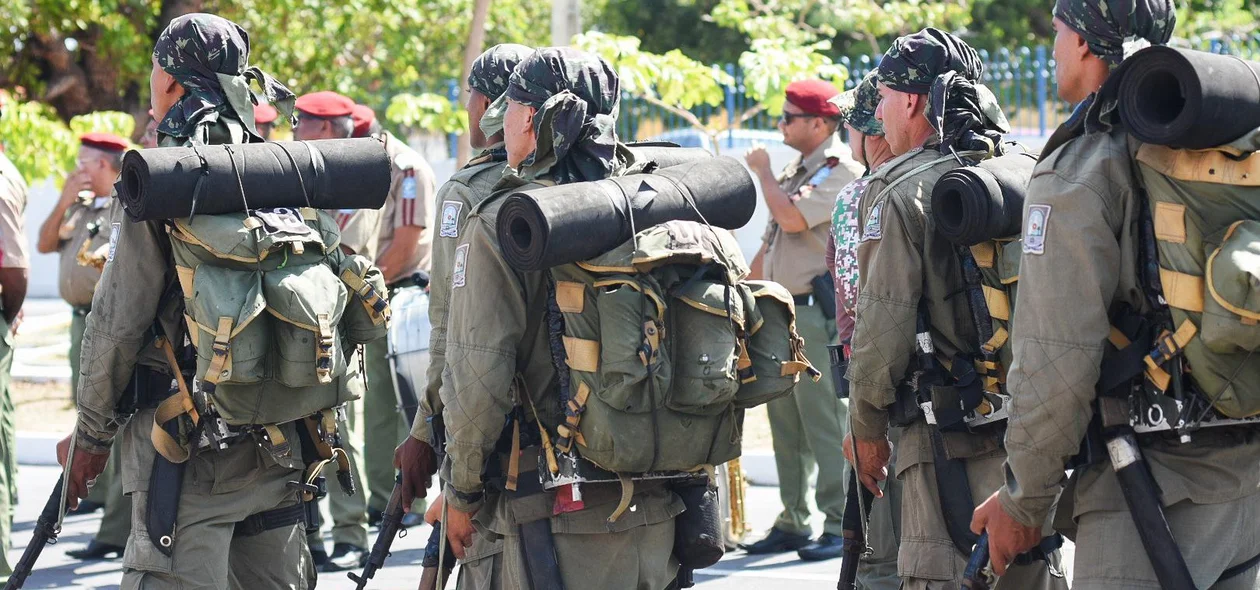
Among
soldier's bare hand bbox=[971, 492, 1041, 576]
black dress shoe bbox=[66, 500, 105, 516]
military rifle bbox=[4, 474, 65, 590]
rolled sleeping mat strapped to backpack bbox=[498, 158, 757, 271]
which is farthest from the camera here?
black dress shoe bbox=[66, 500, 105, 516]

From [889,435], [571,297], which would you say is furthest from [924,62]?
[571,297]

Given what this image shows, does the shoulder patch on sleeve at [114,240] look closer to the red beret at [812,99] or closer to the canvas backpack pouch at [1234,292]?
the canvas backpack pouch at [1234,292]

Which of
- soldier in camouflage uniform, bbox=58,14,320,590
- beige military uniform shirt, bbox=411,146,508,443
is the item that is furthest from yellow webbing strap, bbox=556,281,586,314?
soldier in camouflage uniform, bbox=58,14,320,590

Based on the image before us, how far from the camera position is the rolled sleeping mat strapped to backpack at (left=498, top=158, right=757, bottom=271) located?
3754 mm

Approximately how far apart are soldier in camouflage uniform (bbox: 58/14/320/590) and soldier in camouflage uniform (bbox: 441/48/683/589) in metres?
0.98

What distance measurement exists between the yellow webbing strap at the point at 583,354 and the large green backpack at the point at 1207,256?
54.9 inches

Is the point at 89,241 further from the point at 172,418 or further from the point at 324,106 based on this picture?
the point at 172,418

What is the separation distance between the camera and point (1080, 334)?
3.26 metres

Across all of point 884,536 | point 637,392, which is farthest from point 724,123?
point 637,392

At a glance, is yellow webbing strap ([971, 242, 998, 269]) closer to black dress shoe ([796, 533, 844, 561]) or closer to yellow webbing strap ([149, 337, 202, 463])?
yellow webbing strap ([149, 337, 202, 463])

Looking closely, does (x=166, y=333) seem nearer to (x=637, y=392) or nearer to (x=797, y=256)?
(x=637, y=392)

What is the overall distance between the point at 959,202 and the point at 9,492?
474 centimetres

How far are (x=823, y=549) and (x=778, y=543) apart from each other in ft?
0.88

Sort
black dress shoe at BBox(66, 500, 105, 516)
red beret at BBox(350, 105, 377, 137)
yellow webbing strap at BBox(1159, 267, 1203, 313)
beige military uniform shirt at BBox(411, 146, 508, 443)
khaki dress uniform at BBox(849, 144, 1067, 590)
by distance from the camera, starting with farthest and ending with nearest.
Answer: black dress shoe at BBox(66, 500, 105, 516) → red beret at BBox(350, 105, 377, 137) → beige military uniform shirt at BBox(411, 146, 508, 443) → khaki dress uniform at BBox(849, 144, 1067, 590) → yellow webbing strap at BBox(1159, 267, 1203, 313)
